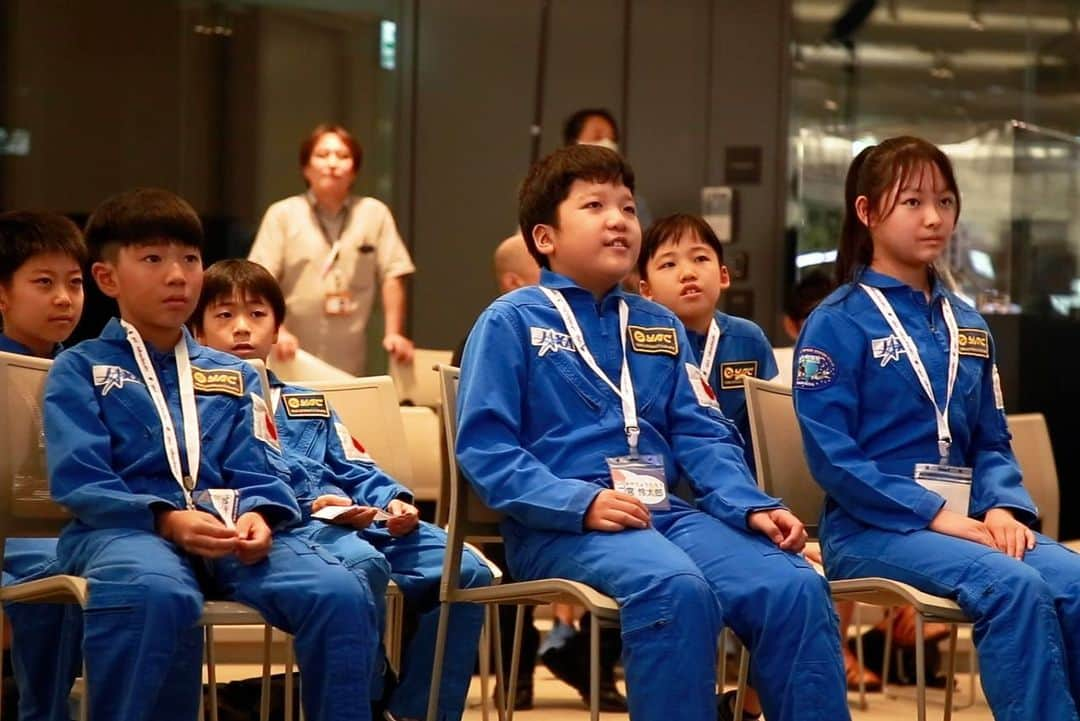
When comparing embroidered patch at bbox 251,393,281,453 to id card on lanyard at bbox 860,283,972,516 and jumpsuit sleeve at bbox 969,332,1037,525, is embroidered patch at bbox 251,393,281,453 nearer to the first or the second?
id card on lanyard at bbox 860,283,972,516

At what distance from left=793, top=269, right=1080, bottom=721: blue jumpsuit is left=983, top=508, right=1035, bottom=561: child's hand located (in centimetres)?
2

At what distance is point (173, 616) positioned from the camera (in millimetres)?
2609

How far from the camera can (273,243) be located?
6.02m

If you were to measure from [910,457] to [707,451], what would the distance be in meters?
0.42

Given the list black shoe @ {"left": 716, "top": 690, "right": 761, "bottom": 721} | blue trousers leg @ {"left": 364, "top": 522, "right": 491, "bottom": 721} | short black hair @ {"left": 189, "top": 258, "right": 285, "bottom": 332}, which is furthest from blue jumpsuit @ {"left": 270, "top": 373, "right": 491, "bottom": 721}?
black shoe @ {"left": 716, "top": 690, "right": 761, "bottom": 721}

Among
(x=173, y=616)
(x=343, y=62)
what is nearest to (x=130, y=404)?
(x=173, y=616)

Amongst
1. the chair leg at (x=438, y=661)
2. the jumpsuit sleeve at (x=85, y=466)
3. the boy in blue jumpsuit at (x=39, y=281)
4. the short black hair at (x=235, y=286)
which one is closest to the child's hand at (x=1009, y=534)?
the chair leg at (x=438, y=661)

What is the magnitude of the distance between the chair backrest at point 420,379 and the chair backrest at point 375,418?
Answer: 1.44m

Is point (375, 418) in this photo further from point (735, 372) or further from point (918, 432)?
point (918, 432)

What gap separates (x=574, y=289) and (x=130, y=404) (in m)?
0.84

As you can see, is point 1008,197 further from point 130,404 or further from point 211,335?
point 130,404

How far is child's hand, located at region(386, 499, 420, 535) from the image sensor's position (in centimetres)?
327

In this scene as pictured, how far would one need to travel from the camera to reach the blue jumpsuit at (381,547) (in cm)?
311

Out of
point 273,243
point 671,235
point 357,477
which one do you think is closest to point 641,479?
point 357,477
